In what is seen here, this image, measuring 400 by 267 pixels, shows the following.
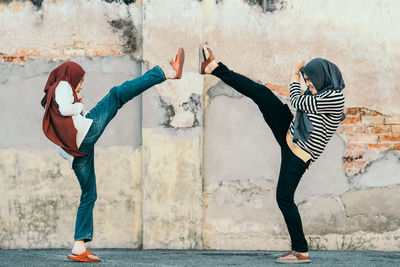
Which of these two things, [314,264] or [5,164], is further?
[5,164]

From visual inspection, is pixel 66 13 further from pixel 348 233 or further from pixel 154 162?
pixel 348 233

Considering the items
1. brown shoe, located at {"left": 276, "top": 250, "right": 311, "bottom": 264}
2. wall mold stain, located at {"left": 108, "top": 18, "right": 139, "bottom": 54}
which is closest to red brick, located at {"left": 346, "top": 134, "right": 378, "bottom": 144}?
brown shoe, located at {"left": 276, "top": 250, "right": 311, "bottom": 264}

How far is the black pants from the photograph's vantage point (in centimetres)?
444

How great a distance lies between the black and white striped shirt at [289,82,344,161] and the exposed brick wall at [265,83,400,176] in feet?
3.79

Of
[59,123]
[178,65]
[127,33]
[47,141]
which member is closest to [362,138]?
[178,65]

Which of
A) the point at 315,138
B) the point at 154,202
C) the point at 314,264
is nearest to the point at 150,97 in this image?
the point at 154,202

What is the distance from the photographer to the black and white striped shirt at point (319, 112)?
430 centimetres

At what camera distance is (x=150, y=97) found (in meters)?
5.52

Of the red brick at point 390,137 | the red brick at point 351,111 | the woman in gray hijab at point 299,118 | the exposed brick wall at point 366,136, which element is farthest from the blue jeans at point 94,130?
the red brick at point 390,137

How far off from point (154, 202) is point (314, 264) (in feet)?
5.30

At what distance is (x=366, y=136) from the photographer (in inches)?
218

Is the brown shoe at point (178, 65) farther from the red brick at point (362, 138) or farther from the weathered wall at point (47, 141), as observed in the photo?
the red brick at point (362, 138)

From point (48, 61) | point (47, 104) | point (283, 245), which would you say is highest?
point (48, 61)

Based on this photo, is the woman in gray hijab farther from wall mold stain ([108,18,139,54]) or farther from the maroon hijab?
wall mold stain ([108,18,139,54])
